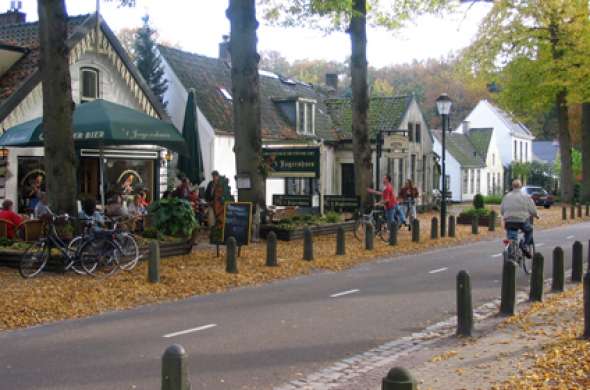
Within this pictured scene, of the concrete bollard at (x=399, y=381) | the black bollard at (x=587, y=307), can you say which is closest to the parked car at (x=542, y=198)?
the black bollard at (x=587, y=307)

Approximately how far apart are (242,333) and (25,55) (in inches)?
664

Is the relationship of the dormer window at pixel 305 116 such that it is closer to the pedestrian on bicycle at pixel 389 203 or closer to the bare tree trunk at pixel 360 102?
the bare tree trunk at pixel 360 102

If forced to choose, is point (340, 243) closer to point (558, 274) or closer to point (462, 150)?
point (558, 274)

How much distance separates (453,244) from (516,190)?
7286mm

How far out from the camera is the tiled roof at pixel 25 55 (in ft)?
69.7

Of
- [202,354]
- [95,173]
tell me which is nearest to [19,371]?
[202,354]

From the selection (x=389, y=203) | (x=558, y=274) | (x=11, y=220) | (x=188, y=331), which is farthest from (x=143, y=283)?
(x=389, y=203)

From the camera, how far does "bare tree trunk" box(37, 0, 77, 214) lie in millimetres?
14227

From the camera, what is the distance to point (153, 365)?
23.9ft

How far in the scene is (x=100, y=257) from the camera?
43.0 ft

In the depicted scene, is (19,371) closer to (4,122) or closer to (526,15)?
(4,122)

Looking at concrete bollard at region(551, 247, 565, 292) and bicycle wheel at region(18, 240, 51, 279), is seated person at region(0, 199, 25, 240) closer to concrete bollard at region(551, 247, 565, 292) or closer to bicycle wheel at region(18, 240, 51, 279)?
bicycle wheel at region(18, 240, 51, 279)

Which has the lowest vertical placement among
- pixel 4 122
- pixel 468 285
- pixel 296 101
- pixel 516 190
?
pixel 468 285

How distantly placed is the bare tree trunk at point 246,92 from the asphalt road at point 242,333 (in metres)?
5.22
